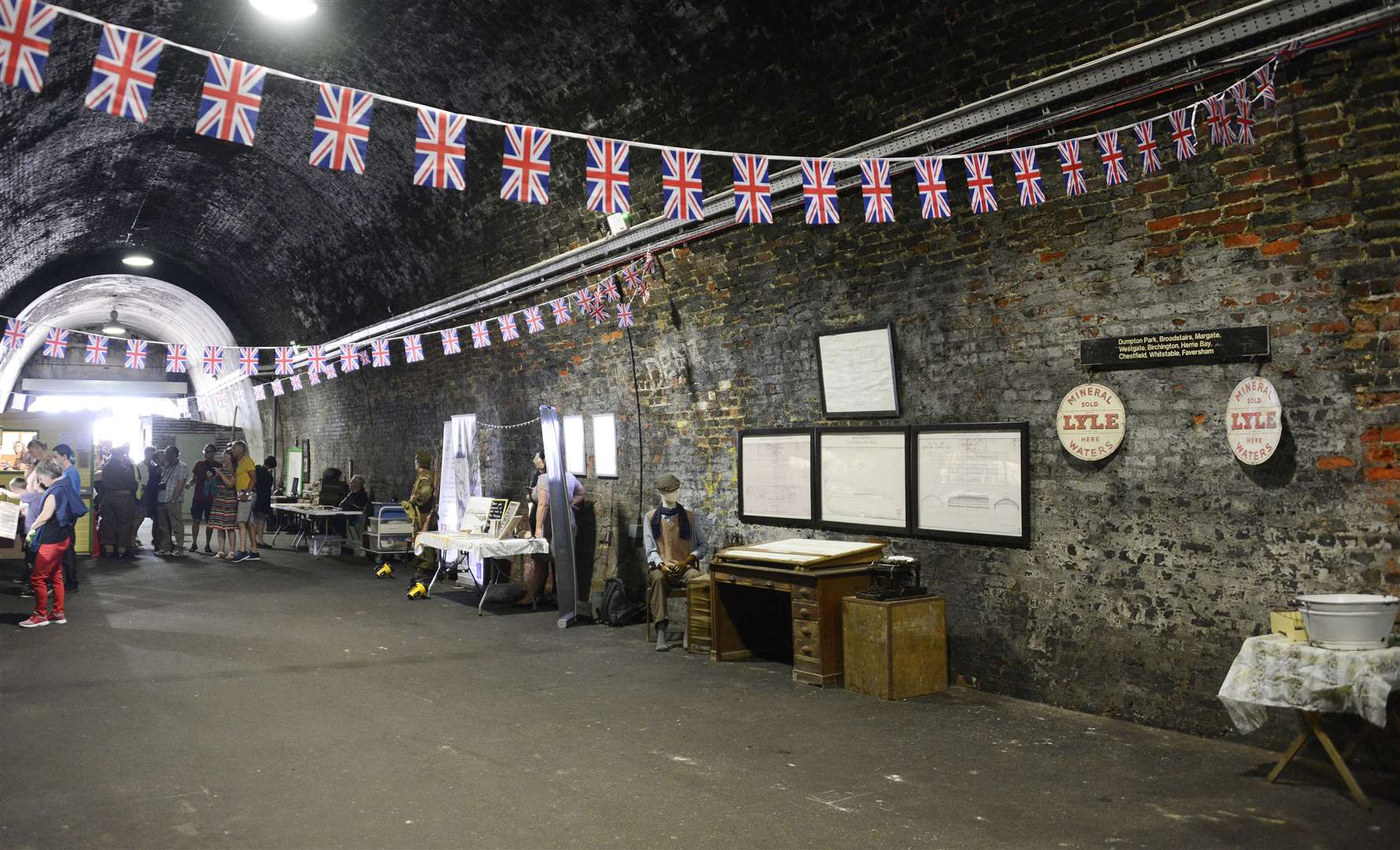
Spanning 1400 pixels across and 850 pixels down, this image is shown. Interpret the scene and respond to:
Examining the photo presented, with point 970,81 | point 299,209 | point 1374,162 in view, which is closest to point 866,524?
point 970,81

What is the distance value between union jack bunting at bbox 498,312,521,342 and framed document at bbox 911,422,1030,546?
19.7 feet

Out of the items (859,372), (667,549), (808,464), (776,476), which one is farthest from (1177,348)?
(667,549)

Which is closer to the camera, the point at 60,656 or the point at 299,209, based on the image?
the point at 60,656

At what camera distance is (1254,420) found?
545 cm

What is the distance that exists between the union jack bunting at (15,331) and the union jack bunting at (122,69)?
39.8 ft

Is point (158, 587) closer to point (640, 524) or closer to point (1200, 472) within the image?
point (640, 524)

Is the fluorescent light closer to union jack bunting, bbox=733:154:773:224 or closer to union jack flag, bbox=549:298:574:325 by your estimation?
union jack flag, bbox=549:298:574:325

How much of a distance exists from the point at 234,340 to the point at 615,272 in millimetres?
15228

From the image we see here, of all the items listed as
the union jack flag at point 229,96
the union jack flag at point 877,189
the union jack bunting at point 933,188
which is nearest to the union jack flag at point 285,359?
the union jack flag at point 229,96

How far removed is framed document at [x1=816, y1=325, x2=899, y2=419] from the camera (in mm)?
7473

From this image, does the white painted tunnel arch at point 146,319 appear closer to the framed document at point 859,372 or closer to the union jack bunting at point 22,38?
the framed document at point 859,372

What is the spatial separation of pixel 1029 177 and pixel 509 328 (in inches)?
290

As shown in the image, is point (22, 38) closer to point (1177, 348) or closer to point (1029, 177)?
point (1029, 177)

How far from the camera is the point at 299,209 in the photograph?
15352 mm
